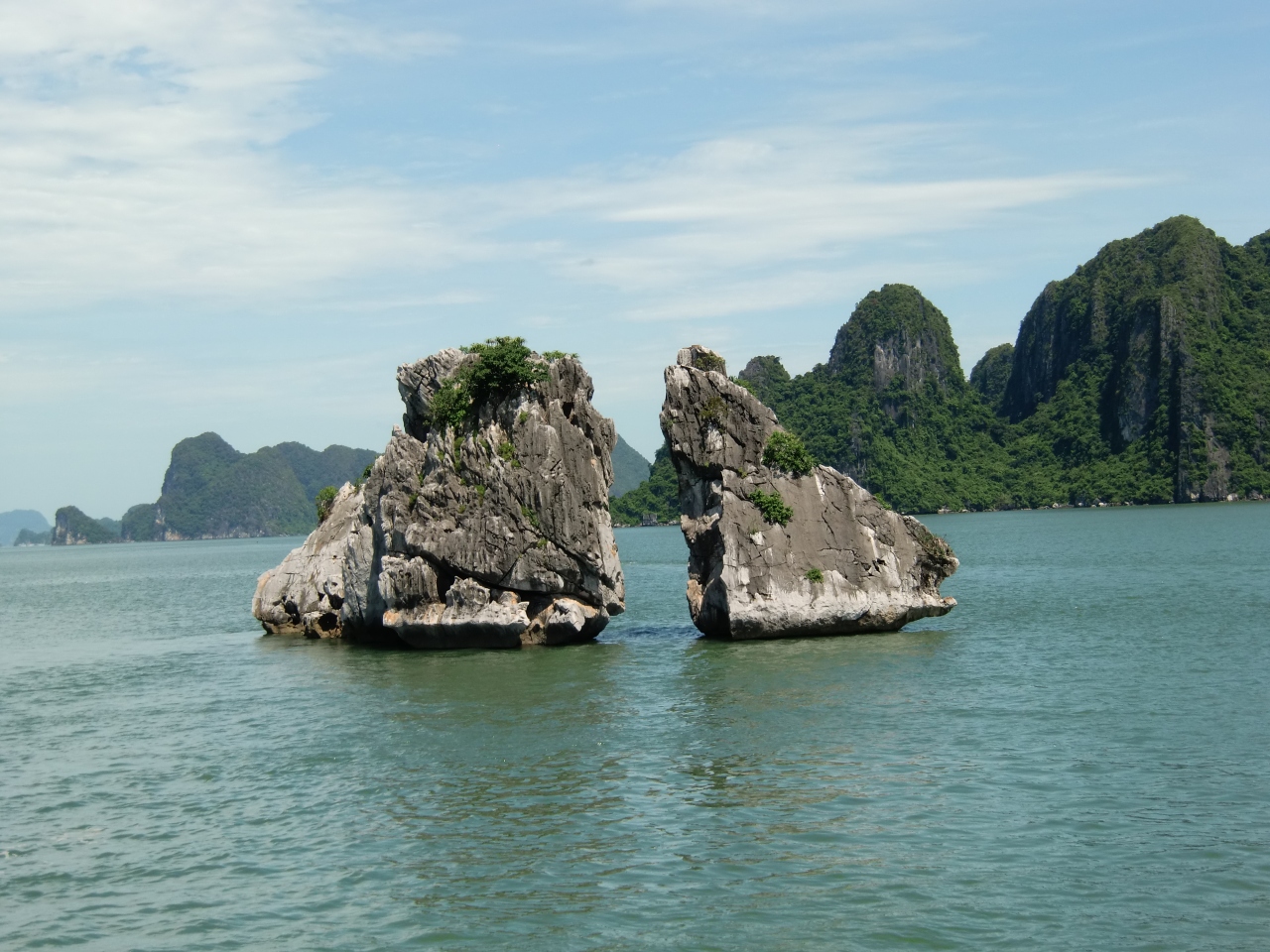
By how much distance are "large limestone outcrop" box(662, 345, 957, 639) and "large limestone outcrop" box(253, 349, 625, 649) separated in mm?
2347

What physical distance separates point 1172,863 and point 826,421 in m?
150

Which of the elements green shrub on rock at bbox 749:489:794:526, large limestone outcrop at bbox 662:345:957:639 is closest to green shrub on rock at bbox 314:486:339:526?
large limestone outcrop at bbox 662:345:957:639

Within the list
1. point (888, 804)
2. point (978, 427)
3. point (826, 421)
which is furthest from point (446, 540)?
point (978, 427)

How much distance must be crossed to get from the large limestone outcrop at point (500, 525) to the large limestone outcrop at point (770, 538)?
2347mm

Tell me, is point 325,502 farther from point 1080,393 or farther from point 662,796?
point 1080,393

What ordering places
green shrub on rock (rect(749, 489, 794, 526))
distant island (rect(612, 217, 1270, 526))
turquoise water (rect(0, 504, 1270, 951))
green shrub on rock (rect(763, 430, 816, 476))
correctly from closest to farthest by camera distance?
turquoise water (rect(0, 504, 1270, 951))
green shrub on rock (rect(749, 489, 794, 526))
green shrub on rock (rect(763, 430, 816, 476))
distant island (rect(612, 217, 1270, 526))

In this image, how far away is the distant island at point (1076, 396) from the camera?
135875mm

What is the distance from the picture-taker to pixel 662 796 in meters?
16.3

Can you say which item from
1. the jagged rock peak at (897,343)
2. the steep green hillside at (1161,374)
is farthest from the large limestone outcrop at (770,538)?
the jagged rock peak at (897,343)

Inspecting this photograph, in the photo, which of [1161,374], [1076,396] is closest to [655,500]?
[1076,396]

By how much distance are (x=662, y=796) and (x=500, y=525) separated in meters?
14.5

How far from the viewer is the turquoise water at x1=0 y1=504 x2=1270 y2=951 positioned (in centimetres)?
1211

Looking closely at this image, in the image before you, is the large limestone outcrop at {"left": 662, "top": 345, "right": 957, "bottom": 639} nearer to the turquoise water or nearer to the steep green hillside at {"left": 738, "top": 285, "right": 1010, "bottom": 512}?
the turquoise water

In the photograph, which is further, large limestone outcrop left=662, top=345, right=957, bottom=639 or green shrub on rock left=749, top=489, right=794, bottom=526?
green shrub on rock left=749, top=489, right=794, bottom=526
